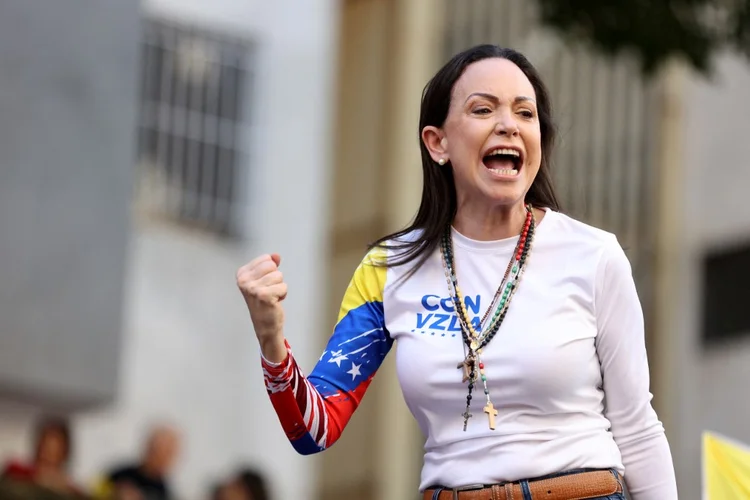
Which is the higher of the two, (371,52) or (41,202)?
(371,52)

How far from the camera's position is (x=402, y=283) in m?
4.12

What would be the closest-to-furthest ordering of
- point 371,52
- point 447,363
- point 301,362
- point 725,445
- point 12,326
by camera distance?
point 447,363, point 725,445, point 12,326, point 301,362, point 371,52

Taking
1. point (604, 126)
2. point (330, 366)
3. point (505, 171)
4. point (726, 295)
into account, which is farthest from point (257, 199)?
point (505, 171)

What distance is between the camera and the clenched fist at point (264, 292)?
369 centimetres

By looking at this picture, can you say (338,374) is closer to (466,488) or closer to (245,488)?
(466,488)

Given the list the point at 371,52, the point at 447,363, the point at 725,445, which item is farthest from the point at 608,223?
the point at 447,363

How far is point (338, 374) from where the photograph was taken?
13.4 ft

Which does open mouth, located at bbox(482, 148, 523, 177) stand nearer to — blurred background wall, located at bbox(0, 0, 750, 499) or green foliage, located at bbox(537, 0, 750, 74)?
green foliage, located at bbox(537, 0, 750, 74)

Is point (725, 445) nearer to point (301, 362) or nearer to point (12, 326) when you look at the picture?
point (12, 326)

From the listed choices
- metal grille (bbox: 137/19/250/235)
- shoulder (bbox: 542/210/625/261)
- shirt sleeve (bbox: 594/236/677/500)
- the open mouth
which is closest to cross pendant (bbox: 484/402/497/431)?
shirt sleeve (bbox: 594/236/677/500)

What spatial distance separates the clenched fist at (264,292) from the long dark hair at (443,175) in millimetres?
492

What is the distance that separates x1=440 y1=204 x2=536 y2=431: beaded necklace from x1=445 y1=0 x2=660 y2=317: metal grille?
12.8m

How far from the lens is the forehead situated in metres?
4.04

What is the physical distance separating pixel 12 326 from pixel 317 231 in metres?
4.24
